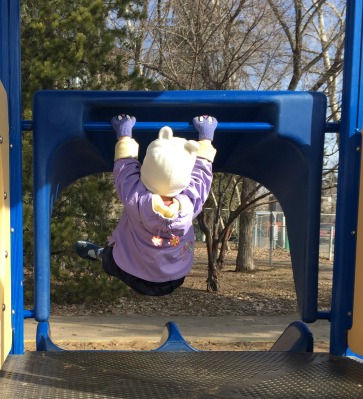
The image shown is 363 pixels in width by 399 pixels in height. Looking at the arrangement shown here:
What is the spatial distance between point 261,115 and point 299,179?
394 millimetres

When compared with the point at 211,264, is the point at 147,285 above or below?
above

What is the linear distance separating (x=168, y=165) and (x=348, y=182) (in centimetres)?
87

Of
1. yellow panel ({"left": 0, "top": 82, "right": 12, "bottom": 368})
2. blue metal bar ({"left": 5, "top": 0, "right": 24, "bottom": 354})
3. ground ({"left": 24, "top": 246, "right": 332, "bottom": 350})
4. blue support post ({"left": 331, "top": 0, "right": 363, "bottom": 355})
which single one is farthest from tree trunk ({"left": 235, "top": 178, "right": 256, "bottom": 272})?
yellow panel ({"left": 0, "top": 82, "right": 12, "bottom": 368})

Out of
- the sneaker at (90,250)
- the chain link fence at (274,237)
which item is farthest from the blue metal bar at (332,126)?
the chain link fence at (274,237)

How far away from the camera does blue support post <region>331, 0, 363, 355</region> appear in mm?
2732

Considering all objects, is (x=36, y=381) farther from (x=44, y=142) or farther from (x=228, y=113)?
(x=228, y=113)

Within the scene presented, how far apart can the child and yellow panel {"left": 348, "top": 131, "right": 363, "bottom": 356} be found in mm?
742

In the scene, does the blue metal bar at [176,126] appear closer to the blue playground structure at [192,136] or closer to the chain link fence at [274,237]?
the blue playground structure at [192,136]

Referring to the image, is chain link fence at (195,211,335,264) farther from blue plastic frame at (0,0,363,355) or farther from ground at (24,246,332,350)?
blue plastic frame at (0,0,363,355)

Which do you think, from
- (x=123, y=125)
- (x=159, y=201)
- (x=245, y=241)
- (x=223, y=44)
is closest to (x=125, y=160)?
(x=123, y=125)

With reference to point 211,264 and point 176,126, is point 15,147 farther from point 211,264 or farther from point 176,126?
point 211,264

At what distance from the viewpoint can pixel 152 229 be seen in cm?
269

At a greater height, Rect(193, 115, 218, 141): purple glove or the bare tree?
the bare tree

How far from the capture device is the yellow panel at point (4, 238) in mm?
2311
